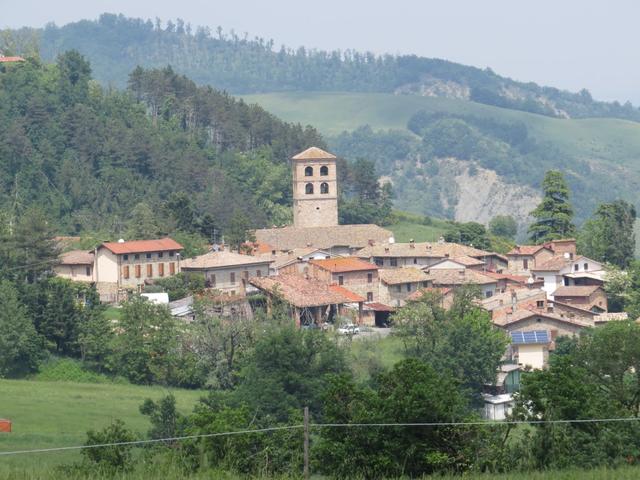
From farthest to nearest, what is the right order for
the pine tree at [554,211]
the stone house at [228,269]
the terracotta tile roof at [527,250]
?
the pine tree at [554,211] < the terracotta tile roof at [527,250] < the stone house at [228,269]

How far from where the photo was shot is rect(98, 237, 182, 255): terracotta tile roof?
3012 inches

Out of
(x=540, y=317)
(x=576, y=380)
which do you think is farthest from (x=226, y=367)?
(x=576, y=380)

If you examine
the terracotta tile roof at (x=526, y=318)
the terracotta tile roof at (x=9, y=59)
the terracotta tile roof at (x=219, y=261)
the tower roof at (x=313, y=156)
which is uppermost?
→ the terracotta tile roof at (x=9, y=59)

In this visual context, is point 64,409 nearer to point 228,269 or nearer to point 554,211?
point 228,269

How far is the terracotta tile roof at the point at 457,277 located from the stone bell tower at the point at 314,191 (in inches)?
669

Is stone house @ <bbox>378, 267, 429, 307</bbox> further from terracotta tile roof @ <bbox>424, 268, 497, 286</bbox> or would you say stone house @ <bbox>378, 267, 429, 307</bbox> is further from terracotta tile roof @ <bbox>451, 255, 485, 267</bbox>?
terracotta tile roof @ <bbox>451, 255, 485, 267</bbox>

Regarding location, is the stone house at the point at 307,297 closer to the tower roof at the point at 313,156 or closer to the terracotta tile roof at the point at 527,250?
the terracotta tile roof at the point at 527,250

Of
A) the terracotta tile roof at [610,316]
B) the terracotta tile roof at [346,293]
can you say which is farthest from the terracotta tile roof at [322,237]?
the terracotta tile roof at [610,316]

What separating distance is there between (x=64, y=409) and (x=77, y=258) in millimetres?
25677

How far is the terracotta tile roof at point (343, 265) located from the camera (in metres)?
75.2

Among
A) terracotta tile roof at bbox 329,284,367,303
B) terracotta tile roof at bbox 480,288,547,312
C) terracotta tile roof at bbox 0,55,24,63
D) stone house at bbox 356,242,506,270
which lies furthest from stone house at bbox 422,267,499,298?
terracotta tile roof at bbox 0,55,24,63

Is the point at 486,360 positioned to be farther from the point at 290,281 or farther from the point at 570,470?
the point at 570,470

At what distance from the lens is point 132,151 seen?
108938 millimetres

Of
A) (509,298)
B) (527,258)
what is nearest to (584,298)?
(509,298)
